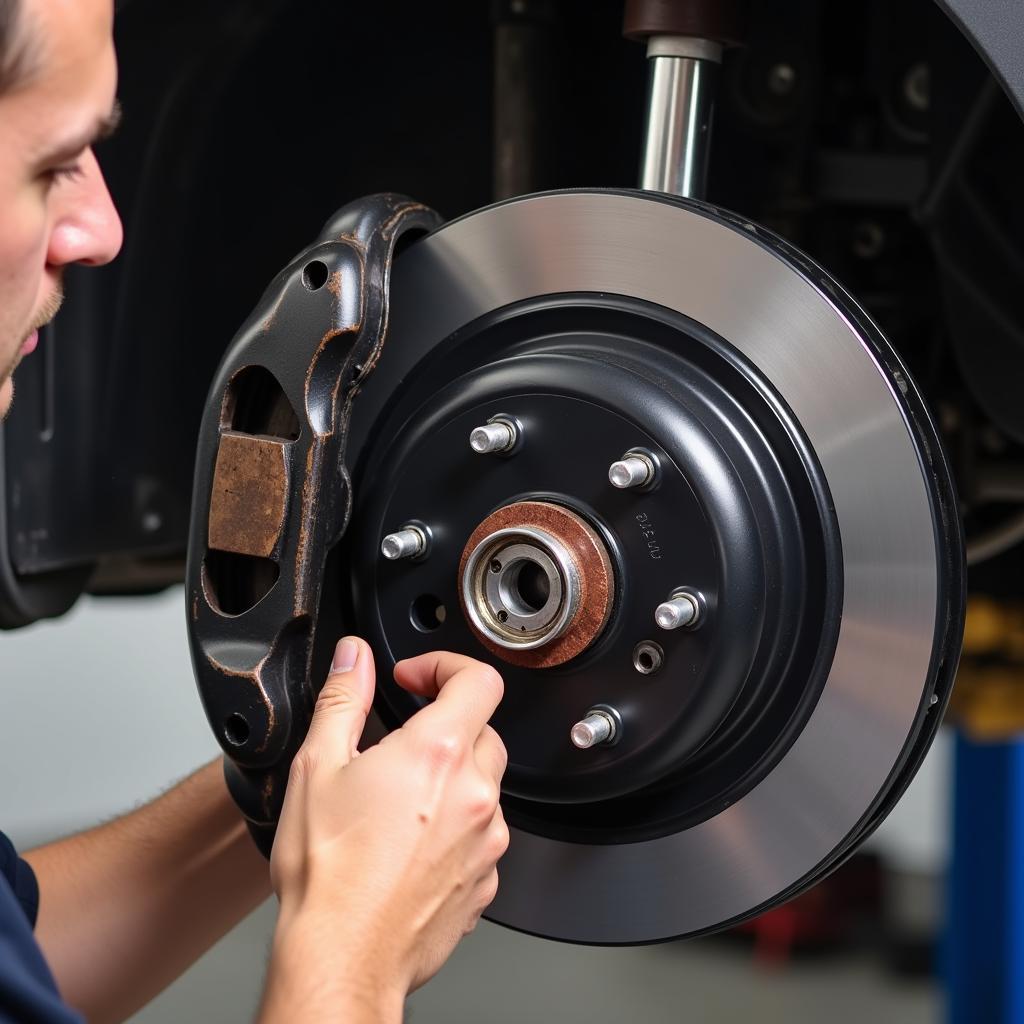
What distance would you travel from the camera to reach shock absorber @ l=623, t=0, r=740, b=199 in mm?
682

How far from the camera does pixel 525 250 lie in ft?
2.17

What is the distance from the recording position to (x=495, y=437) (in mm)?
632

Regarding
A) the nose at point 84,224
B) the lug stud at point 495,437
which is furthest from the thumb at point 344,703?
the nose at point 84,224

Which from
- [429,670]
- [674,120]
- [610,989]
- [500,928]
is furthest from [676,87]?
[500,928]

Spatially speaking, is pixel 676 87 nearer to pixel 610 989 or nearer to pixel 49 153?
pixel 49 153

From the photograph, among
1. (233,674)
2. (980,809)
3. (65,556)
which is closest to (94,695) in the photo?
(980,809)

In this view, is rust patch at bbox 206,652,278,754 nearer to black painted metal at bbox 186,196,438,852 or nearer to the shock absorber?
black painted metal at bbox 186,196,438,852

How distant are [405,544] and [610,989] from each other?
5.77 ft

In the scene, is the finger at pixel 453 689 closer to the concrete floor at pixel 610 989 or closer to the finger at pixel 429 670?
the finger at pixel 429 670

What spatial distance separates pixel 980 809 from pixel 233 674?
157cm

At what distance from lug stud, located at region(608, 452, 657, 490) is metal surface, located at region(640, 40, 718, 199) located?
0.54ft

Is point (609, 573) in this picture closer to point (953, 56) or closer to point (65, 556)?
point (953, 56)

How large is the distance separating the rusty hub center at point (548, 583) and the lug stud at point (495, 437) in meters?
0.03

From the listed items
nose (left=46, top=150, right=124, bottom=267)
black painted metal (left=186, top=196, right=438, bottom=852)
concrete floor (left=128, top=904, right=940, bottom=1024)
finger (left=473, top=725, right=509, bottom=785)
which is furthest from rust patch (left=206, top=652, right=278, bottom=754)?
concrete floor (left=128, top=904, right=940, bottom=1024)
